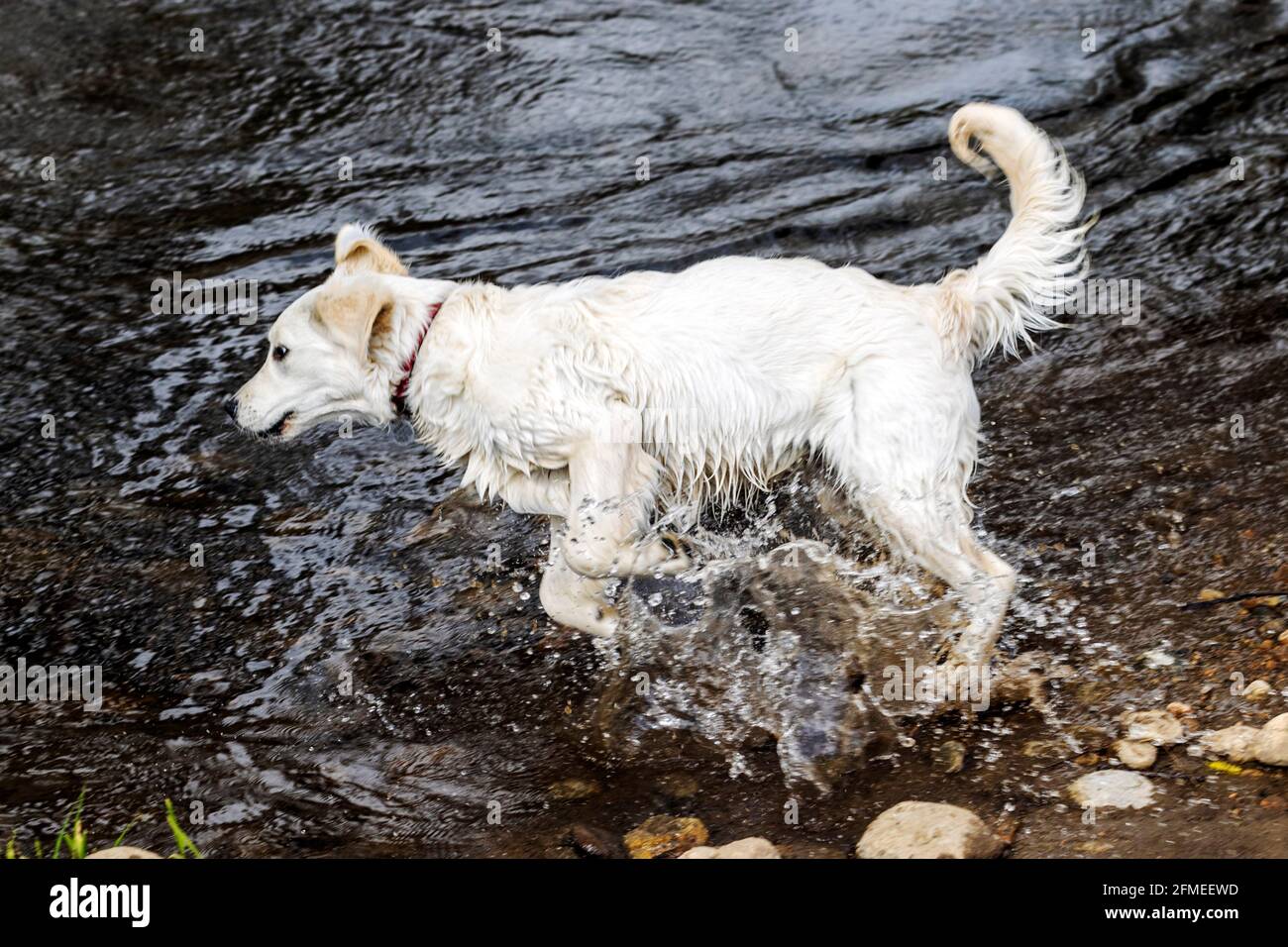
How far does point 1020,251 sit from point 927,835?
2.39 meters

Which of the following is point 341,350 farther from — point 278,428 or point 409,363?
point 278,428

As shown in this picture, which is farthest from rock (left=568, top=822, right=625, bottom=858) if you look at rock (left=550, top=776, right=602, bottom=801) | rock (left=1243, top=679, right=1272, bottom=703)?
rock (left=1243, top=679, right=1272, bottom=703)

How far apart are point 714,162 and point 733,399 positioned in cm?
464

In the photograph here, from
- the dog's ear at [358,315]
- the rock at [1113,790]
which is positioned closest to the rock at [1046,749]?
the rock at [1113,790]

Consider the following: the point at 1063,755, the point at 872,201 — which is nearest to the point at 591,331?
the point at 1063,755

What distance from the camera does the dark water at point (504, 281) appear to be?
479 centimetres

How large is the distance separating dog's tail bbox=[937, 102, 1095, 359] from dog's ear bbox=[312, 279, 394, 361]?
218 cm

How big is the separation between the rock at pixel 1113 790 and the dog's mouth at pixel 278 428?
10.8 feet

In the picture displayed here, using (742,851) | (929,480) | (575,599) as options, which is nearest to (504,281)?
(575,599)

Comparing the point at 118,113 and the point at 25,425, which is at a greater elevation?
the point at 118,113

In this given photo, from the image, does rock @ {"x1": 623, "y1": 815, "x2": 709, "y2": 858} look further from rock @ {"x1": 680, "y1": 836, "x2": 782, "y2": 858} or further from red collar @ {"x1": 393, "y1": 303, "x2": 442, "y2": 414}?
red collar @ {"x1": 393, "y1": 303, "x2": 442, "y2": 414}

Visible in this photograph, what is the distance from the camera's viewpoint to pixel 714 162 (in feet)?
30.8

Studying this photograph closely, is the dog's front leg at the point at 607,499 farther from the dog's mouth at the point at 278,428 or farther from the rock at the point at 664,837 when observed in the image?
the dog's mouth at the point at 278,428

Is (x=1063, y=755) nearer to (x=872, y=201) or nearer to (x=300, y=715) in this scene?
(x=300, y=715)
